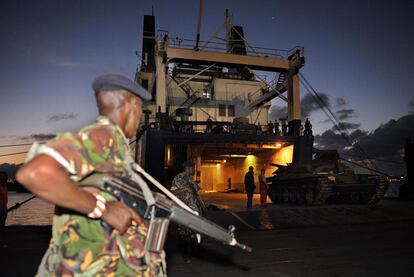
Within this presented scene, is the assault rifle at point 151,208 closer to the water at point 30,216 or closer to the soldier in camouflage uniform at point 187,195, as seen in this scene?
the soldier in camouflage uniform at point 187,195

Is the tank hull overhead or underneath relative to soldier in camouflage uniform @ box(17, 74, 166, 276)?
underneath

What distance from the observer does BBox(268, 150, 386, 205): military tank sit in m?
15.2

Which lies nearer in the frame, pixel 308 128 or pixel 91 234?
pixel 91 234

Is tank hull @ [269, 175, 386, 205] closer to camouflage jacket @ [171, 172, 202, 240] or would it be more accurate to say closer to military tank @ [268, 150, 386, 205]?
military tank @ [268, 150, 386, 205]

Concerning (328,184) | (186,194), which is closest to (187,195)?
(186,194)

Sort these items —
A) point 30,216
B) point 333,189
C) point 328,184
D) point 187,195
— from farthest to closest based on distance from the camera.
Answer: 1. point 333,189
2. point 328,184
3. point 30,216
4. point 187,195

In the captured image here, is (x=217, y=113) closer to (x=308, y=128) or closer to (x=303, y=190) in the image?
(x=308, y=128)

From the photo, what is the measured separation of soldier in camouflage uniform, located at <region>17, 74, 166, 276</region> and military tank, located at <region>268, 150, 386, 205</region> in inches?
558

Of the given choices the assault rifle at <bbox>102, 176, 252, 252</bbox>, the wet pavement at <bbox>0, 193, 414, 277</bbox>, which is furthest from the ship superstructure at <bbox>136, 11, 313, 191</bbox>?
the assault rifle at <bbox>102, 176, 252, 252</bbox>

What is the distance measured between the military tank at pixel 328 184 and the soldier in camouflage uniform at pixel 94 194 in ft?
46.5

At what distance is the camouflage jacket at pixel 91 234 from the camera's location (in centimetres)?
156

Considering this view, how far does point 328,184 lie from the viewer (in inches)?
580

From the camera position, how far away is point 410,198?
59.1 feet

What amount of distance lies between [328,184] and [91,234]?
48.0 ft
